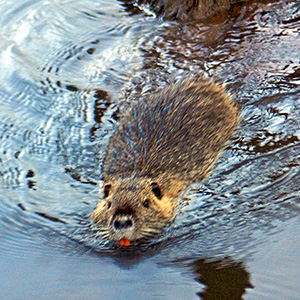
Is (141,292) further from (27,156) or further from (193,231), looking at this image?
(27,156)

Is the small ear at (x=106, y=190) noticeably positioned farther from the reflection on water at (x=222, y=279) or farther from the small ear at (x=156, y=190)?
the reflection on water at (x=222, y=279)

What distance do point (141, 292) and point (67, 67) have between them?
10.2 ft

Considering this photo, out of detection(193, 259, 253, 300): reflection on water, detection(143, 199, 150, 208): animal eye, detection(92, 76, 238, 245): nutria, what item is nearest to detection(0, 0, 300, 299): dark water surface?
detection(193, 259, 253, 300): reflection on water

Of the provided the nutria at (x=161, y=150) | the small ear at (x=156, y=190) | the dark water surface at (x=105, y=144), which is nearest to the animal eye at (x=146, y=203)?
the nutria at (x=161, y=150)

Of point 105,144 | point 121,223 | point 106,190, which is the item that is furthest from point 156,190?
point 105,144

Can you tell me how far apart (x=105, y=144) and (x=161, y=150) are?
0.58 metres

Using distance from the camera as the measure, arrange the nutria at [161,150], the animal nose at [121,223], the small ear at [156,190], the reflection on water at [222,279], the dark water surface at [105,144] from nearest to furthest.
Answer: the reflection on water at [222,279] → the dark water surface at [105,144] → the animal nose at [121,223] → the nutria at [161,150] → the small ear at [156,190]

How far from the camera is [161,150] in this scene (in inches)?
151

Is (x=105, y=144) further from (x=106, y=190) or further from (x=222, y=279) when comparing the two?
(x=222, y=279)

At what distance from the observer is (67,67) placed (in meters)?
5.23

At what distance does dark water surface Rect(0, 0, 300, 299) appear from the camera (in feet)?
9.34

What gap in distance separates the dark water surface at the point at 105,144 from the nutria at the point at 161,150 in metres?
0.12

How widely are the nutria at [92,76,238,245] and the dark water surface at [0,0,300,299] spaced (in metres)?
0.12

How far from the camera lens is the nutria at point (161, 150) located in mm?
3371
